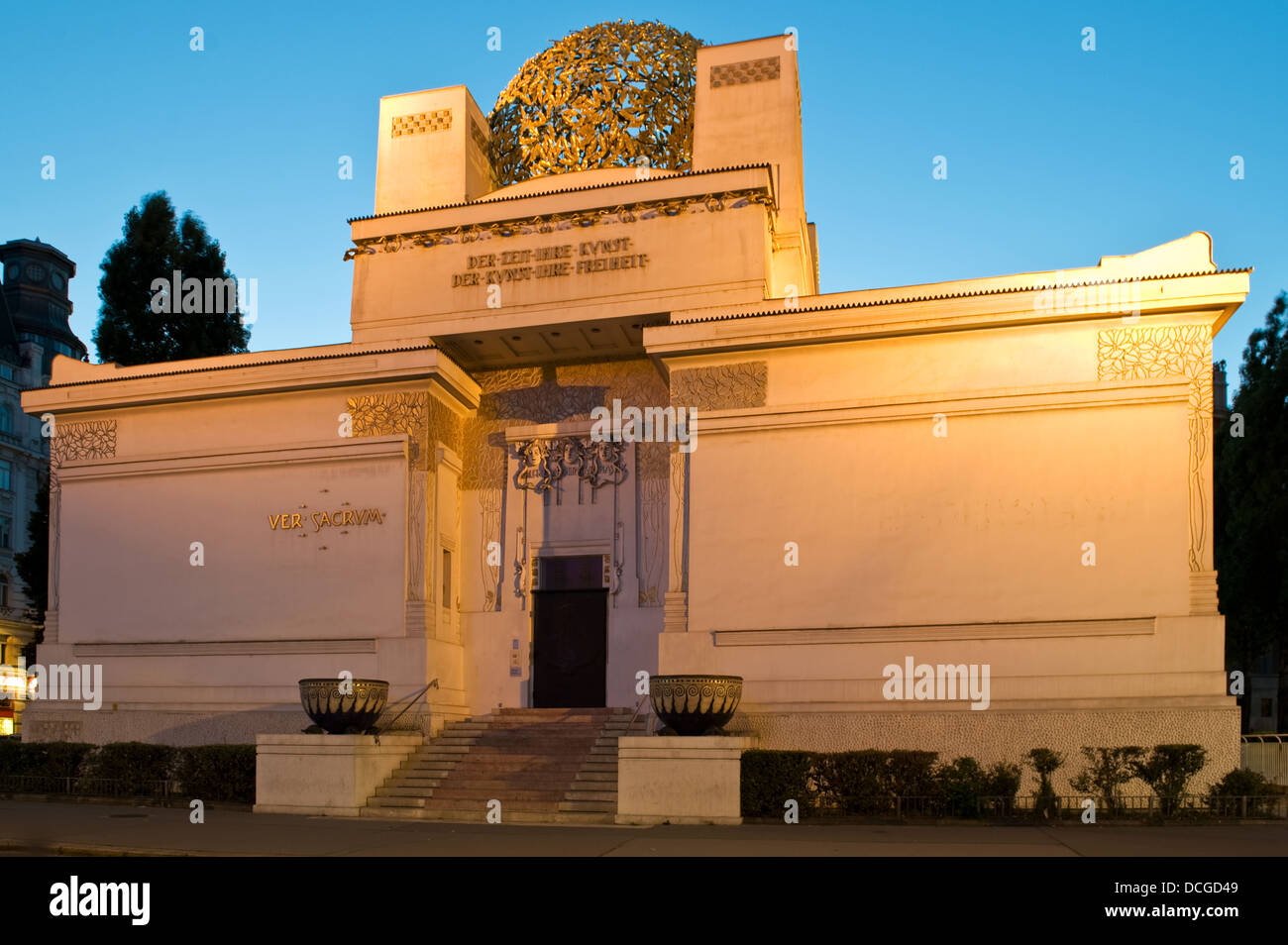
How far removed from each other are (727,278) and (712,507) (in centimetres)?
401

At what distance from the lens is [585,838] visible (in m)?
12.0

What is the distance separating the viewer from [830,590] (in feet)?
56.7

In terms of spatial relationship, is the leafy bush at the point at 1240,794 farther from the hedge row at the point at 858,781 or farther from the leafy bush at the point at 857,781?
the leafy bush at the point at 857,781

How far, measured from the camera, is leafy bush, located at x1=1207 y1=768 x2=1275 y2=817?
45.3 feet

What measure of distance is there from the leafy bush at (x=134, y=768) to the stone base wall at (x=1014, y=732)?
8914 mm

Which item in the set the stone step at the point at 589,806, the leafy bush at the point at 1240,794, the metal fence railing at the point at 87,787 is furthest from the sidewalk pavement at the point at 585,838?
the metal fence railing at the point at 87,787

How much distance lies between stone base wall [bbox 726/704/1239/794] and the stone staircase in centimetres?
221

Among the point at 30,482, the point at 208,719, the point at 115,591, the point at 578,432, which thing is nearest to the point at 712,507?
the point at 578,432

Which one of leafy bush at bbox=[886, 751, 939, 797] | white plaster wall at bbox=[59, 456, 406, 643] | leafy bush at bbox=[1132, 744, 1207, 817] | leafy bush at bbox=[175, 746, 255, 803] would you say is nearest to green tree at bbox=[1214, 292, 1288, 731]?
leafy bush at bbox=[1132, 744, 1207, 817]

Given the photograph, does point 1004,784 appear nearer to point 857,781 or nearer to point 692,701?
point 857,781

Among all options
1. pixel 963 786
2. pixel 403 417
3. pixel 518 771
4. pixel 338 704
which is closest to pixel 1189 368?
pixel 963 786

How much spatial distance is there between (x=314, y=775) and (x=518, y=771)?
2929 millimetres

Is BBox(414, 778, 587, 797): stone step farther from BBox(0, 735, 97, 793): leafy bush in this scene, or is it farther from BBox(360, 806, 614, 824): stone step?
BBox(0, 735, 97, 793): leafy bush

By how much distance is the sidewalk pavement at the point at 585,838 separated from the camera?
10.6 m
